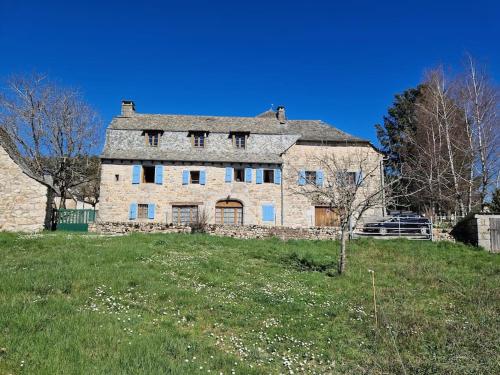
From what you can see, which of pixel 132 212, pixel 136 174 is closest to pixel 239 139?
pixel 136 174

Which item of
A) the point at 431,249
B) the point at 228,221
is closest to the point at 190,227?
the point at 228,221

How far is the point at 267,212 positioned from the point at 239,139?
6.31 metres

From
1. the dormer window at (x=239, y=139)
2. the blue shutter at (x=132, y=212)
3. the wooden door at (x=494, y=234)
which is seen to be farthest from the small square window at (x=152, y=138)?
the wooden door at (x=494, y=234)

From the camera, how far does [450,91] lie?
28.1 m

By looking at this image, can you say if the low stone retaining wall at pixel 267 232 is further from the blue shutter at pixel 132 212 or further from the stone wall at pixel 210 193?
the blue shutter at pixel 132 212

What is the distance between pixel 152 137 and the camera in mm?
29469

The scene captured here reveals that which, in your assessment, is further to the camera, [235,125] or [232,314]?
[235,125]

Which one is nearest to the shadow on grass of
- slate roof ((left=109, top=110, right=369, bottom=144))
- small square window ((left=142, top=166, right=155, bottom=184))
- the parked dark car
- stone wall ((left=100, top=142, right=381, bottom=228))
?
the parked dark car

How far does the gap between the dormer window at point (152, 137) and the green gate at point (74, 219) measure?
697 cm

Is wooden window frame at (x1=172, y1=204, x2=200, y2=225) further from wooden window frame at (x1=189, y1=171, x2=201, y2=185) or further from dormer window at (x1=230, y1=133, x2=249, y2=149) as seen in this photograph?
dormer window at (x1=230, y1=133, x2=249, y2=149)

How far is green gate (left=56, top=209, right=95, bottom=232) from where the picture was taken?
23547 millimetres

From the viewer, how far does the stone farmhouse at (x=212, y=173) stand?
2764cm

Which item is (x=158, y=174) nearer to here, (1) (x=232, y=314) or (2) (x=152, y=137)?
(2) (x=152, y=137)

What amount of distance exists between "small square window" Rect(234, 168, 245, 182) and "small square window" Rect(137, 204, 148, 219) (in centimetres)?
691
